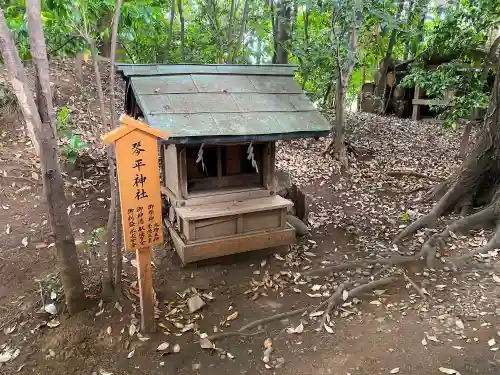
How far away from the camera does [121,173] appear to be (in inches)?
137

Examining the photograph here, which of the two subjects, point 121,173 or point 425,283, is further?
point 425,283

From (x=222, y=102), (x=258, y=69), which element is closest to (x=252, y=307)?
(x=222, y=102)

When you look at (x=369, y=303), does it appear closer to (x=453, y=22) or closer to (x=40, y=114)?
(x=40, y=114)

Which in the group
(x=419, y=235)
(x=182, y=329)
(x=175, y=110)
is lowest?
(x=182, y=329)

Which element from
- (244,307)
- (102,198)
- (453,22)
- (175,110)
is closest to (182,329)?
(244,307)

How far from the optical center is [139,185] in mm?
3627

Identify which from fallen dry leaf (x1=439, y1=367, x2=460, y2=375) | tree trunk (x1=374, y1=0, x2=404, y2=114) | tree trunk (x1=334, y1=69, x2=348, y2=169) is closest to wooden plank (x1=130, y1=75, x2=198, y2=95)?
fallen dry leaf (x1=439, y1=367, x2=460, y2=375)

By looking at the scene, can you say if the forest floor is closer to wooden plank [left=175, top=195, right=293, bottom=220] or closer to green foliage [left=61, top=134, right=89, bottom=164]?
green foliage [left=61, top=134, right=89, bottom=164]

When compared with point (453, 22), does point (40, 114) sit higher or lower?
lower

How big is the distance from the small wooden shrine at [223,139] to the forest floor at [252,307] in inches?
18.9

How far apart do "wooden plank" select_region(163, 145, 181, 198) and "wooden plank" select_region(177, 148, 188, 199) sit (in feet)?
0.17

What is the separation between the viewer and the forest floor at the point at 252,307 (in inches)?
146

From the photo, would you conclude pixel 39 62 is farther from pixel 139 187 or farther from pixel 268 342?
pixel 268 342

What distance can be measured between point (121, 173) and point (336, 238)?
4.03 meters
